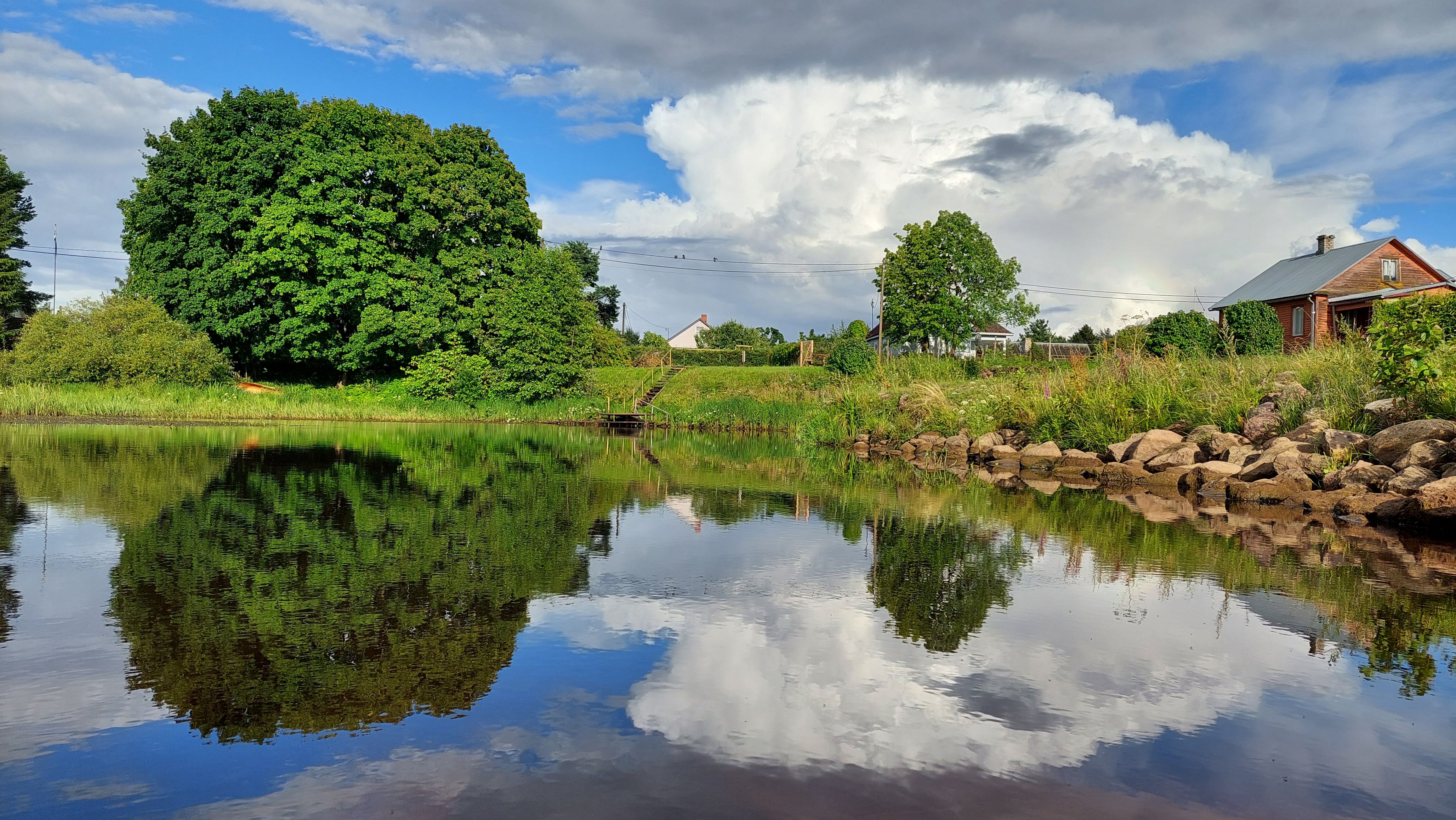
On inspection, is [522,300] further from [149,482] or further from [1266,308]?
[1266,308]

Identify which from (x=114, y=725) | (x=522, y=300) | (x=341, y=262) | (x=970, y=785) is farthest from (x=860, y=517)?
(x=341, y=262)

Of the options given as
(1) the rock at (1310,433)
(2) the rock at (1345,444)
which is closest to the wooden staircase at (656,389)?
(1) the rock at (1310,433)

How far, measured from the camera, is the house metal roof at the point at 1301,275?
4441cm

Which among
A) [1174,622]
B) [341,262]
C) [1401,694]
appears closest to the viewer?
[1401,694]

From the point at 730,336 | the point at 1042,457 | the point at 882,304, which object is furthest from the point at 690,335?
the point at 1042,457

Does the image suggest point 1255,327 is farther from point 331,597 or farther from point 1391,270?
point 331,597

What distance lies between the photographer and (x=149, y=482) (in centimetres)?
1298

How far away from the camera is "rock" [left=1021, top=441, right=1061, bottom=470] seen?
19562 mm

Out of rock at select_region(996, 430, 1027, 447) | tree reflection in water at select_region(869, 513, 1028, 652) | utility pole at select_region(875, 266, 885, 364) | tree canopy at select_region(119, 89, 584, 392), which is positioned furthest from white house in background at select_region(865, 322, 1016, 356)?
tree reflection in water at select_region(869, 513, 1028, 652)

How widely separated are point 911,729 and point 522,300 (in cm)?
3695

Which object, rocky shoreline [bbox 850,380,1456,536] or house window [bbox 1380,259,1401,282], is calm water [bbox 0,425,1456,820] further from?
house window [bbox 1380,259,1401,282]

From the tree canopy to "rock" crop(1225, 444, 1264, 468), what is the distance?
2870cm

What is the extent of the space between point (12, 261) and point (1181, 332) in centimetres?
5670

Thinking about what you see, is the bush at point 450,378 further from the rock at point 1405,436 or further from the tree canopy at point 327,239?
the rock at point 1405,436
